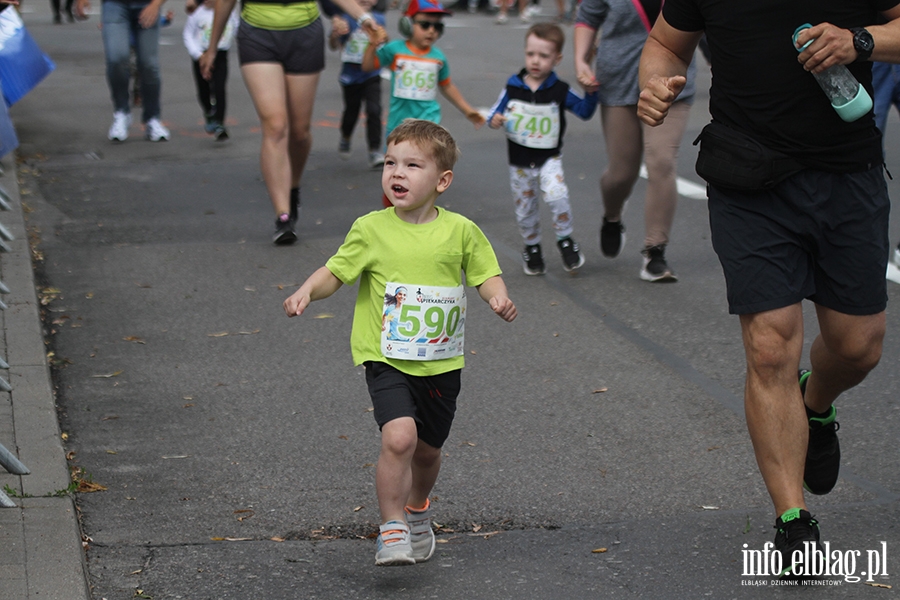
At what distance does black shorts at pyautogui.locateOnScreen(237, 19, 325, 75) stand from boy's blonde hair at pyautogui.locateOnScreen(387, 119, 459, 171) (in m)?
4.21

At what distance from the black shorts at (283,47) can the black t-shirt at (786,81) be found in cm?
452

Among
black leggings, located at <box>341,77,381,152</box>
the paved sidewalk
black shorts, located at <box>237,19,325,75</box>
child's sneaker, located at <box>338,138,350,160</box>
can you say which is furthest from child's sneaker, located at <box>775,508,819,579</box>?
child's sneaker, located at <box>338,138,350,160</box>

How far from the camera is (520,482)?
4645 millimetres

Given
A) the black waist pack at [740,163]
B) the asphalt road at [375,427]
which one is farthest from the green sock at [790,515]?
the black waist pack at [740,163]

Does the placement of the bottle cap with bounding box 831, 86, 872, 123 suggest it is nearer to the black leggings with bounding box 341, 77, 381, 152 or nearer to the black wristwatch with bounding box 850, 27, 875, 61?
the black wristwatch with bounding box 850, 27, 875, 61

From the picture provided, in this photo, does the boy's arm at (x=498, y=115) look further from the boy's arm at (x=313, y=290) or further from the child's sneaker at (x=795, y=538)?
the child's sneaker at (x=795, y=538)

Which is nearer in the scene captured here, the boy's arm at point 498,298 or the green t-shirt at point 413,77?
the boy's arm at point 498,298

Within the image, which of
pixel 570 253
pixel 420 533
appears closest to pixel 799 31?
pixel 420 533

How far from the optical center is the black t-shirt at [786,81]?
3775 mm

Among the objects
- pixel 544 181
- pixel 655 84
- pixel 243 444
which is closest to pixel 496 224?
pixel 544 181

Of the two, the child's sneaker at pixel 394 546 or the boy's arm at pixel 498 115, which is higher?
the boy's arm at pixel 498 115

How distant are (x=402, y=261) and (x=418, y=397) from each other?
0.42m

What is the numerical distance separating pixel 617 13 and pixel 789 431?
3971 mm

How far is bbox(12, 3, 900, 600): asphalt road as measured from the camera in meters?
3.97
